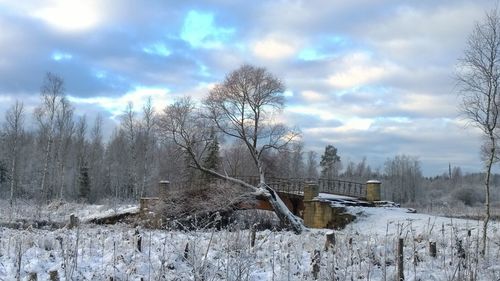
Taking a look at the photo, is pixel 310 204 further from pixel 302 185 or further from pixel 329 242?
pixel 329 242

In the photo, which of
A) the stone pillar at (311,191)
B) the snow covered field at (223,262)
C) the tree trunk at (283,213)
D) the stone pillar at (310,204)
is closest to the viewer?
the snow covered field at (223,262)

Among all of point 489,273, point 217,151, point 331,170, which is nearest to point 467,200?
point 331,170

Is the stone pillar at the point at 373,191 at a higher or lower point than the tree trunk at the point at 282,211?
higher

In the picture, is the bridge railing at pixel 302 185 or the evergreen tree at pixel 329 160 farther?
the evergreen tree at pixel 329 160

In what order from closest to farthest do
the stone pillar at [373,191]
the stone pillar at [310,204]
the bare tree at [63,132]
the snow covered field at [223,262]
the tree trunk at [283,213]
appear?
the snow covered field at [223,262]
the tree trunk at [283,213]
the stone pillar at [310,204]
the stone pillar at [373,191]
the bare tree at [63,132]

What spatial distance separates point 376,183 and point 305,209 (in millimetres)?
4433

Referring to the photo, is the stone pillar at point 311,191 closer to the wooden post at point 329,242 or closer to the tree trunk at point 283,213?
the tree trunk at point 283,213

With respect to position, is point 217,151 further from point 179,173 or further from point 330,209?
point 330,209

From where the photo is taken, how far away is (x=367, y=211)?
26062 millimetres

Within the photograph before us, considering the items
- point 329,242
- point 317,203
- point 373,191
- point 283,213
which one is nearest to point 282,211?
point 283,213

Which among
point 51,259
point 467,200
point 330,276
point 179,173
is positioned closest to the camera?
point 330,276

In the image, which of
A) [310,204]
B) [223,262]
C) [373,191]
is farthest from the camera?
[373,191]

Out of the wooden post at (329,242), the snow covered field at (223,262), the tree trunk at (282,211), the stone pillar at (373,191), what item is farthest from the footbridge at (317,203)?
the snow covered field at (223,262)

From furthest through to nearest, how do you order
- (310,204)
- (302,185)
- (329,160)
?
1. (329,160)
2. (302,185)
3. (310,204)
